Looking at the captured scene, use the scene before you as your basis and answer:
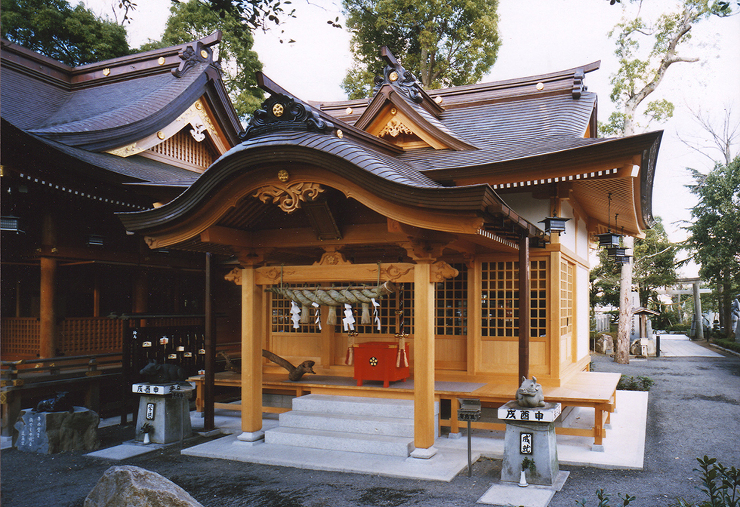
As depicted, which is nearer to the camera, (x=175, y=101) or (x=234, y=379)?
(x=234, y=379)

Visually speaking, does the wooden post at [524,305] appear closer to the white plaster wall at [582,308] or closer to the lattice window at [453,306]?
the lattice window at [453,306]

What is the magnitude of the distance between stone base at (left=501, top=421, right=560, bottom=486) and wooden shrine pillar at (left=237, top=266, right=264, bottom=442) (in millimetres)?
3717

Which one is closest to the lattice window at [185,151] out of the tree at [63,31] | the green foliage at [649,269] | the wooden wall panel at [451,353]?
the wooden wall panel at [451,353]

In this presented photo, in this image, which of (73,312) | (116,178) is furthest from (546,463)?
(73,312)

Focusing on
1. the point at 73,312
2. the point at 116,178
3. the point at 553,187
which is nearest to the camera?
the point at 553,187

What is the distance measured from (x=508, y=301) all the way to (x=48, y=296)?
820 centimetres

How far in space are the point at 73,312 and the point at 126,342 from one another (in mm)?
4155

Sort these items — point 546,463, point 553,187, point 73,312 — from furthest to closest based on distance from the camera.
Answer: point 73,312
point 553,187
point 546,463

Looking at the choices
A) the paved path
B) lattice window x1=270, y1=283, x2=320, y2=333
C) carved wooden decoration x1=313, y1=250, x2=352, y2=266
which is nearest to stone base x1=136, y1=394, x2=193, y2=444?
lattice window x1=270, y1=283, x2=320, y2=333

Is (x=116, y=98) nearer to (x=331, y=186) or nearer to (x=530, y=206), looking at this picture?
(x=331, y=186)

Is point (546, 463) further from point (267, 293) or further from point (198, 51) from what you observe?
point (198, 51)

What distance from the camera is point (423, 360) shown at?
7.11 m

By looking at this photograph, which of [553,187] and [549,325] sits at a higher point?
[553,187]

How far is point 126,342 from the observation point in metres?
9.38
